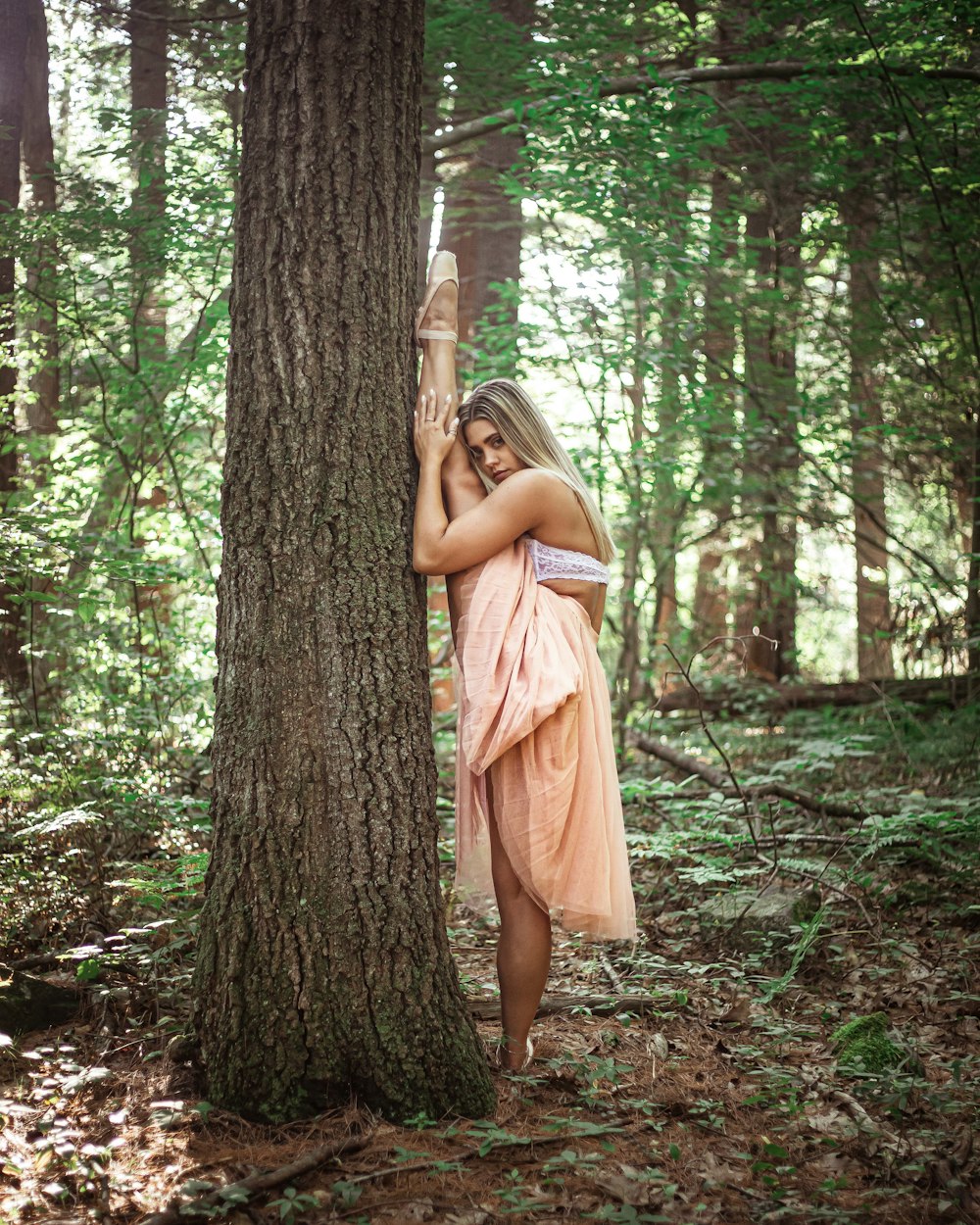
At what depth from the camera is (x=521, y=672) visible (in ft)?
10.1

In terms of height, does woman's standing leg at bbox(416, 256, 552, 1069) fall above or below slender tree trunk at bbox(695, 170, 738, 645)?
below

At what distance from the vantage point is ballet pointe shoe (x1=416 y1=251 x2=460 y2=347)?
10.2 ft

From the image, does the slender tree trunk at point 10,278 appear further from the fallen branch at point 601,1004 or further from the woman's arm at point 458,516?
the fallen branch at point 601,1004

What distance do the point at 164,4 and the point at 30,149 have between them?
1470 mm

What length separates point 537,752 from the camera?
3109 mm

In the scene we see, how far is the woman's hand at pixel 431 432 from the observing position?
9.71 feet

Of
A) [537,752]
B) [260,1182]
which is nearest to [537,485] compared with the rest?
[537,752]

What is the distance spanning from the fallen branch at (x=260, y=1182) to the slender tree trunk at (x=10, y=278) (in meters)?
3.80

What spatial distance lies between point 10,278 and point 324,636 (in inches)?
179

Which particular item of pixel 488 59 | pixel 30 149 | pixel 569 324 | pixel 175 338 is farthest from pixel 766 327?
pixel 30 149

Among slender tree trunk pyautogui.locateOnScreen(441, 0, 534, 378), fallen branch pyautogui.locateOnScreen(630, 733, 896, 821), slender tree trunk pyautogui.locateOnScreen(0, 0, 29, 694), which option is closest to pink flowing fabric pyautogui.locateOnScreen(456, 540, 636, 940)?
fallen branch pyautogui.locateOnScreen(630, 733, 896, 821)

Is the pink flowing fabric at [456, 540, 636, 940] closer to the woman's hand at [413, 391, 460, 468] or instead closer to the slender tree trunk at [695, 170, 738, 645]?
the woman's hand at [413, 391, 460, 468]

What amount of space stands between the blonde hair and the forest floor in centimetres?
186

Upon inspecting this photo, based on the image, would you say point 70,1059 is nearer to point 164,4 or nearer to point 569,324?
point 569,324
